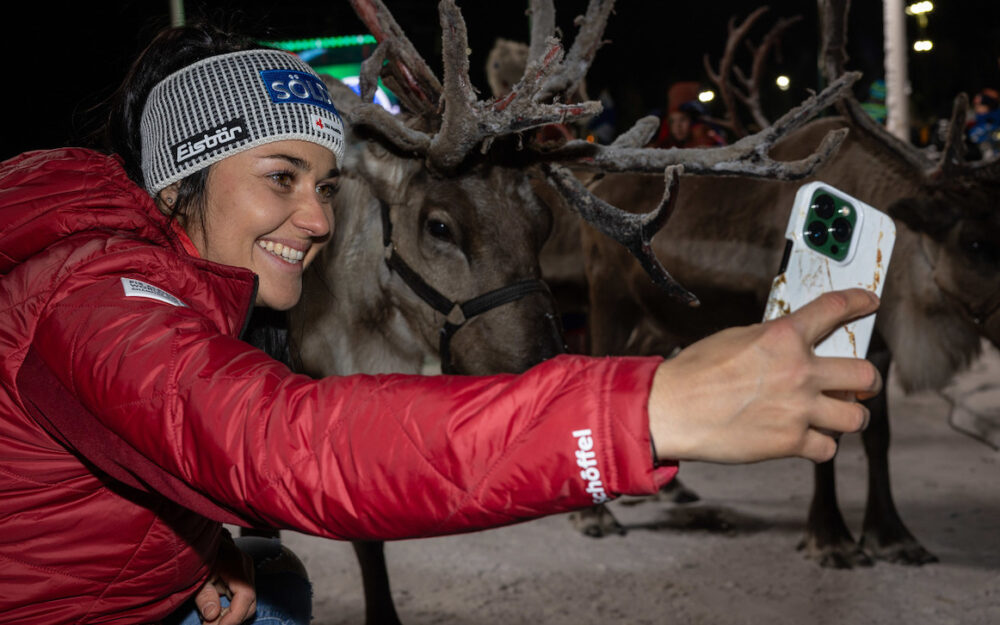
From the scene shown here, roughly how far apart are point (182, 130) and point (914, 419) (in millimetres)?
6126

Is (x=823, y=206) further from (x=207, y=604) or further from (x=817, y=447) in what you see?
(x=207, y=604)

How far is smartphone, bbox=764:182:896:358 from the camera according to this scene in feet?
3.76

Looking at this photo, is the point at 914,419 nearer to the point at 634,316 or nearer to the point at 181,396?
the point at 634,316

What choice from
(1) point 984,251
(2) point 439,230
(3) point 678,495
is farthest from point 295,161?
(3) point 678,495

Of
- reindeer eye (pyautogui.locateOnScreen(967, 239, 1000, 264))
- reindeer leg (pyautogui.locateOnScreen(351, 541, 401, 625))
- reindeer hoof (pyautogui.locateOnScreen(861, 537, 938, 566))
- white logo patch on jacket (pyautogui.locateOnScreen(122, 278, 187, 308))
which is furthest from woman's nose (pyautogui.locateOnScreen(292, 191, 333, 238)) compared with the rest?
reindeer eye (pyautogui.locateOnScreen(967, 239, 1000, 264))

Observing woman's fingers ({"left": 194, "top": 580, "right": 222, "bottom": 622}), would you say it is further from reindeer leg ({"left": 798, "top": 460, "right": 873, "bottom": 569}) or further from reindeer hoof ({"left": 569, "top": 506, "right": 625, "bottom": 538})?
reindeer leg ({"left": 798, "top": 460, "right": 873, "bottom": 569})

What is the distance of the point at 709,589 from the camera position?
362 centimetres

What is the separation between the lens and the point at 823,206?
3.82 feet

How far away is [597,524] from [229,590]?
2.82 meters

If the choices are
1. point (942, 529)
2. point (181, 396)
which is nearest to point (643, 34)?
point (942, 529)

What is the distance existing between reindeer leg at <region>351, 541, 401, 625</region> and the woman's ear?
1871 millimetres

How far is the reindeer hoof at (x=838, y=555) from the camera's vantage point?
3854 mm

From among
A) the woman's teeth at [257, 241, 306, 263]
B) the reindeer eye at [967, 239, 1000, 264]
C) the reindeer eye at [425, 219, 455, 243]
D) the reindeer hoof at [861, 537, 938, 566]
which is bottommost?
the reindeer hoof at [861, 537, 938, 566]

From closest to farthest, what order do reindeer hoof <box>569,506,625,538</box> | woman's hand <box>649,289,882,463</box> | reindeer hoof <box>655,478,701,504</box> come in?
woman's hand <box>649,289,882,463</box>, reindeer hoof <box>569,506,625,538</box>, reindeer hoof <box>655,478,701,504</box>
